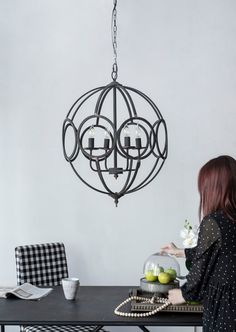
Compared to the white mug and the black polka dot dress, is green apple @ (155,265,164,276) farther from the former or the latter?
the black polka dot dress

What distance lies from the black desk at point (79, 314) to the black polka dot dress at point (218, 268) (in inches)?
8.9

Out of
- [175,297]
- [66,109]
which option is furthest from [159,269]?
[66,109]

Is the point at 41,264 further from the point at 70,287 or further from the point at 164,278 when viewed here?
the point at 164,278

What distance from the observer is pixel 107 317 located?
8.47 feet

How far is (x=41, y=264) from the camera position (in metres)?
3.72

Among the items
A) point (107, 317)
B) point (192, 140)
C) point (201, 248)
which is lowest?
point (107, 317)

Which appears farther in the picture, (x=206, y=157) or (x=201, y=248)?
(x=206, y=157)

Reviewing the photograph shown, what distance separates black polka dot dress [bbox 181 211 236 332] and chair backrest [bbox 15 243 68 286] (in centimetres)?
159

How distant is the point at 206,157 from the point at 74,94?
1.11 meters

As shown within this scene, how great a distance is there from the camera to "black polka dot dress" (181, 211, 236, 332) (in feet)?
7.59

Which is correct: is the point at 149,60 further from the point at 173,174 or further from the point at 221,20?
the point at 173,174

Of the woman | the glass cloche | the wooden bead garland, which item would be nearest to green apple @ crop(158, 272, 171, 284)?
the glass cloche

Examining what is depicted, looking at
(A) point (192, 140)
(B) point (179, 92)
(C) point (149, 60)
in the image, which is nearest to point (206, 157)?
(A) point (192, 140)

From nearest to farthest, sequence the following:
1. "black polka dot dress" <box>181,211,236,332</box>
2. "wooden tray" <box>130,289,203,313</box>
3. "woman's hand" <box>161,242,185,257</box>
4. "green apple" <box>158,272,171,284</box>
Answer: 1. "black polka dot dress" <box>181,211,236,332</box>
2. "wooden tray" <box>130,289,203,313</box>
3. "green apple" <box>158,272,171,284</box>
4. "woman's hand" <box>161,242,185,257</box>
